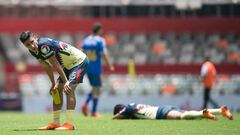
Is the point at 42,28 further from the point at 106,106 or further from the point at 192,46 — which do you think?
the point at 106,106

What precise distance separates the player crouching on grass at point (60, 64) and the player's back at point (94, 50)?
741cm

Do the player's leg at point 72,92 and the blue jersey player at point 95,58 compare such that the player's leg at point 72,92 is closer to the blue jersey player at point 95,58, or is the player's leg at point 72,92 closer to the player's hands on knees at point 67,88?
the player's hands on knees at point 67,88

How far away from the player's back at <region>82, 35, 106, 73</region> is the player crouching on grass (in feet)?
24.3

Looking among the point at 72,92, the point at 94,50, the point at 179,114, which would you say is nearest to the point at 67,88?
the point at 72,92

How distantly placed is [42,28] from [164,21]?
20.0 feet

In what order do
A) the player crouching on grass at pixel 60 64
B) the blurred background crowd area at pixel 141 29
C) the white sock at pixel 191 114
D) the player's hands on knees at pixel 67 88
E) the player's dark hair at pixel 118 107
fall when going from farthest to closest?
the blurred background crowd area at pixel 141 29 < the player's dark hair at pixel 118 107 < the white sock at pixel 191 114 < the player's hands on knees at pixel 67 88 < the player crouching on grass at pixel 60 64

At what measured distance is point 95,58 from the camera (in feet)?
75.4

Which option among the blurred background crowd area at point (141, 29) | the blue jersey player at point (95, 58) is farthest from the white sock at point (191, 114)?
the blurred background crowd area at point (141, 29)

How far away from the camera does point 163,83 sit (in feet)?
104

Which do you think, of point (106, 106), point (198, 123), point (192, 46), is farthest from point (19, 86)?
point (198, 123)

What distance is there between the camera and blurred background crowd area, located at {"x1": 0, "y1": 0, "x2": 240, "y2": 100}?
127ft

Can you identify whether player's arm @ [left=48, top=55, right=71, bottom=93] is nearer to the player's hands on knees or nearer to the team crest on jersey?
the player's hands on knees

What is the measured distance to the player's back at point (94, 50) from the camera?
74.2ft

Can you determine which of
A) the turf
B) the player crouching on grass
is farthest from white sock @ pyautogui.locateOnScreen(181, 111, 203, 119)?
the player crouching on grass
